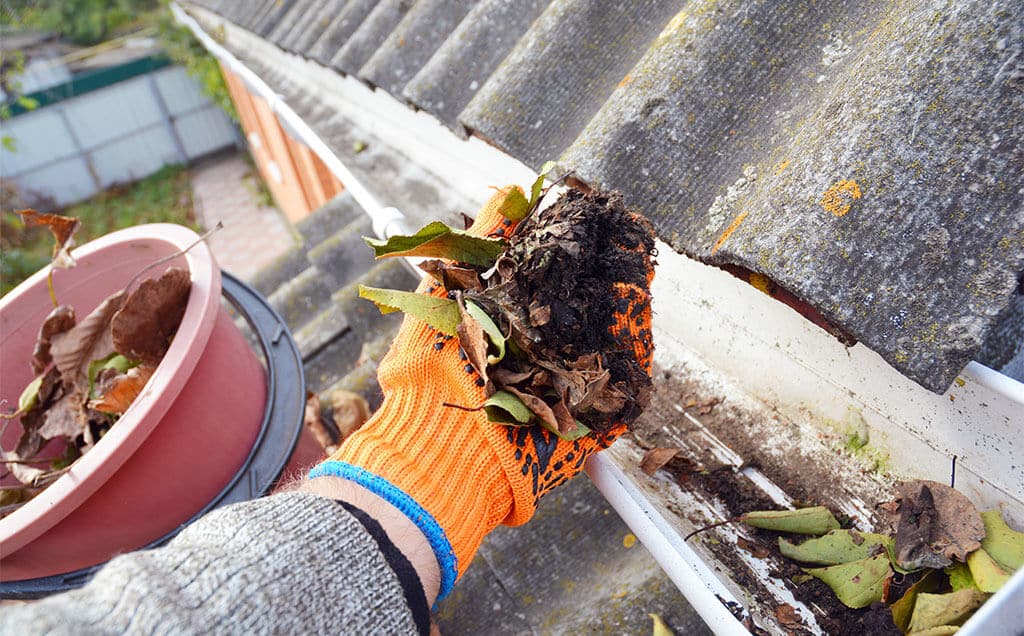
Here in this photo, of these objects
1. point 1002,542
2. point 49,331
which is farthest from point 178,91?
point 1002,542

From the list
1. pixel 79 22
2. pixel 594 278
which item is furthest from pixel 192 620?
pixel 79 22

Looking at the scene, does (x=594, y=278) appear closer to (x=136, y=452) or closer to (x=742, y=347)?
(x=742, y=347)

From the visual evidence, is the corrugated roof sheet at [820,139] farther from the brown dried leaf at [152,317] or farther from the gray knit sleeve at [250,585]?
the brown dried leaf at [152,317]

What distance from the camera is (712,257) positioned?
3.33ft

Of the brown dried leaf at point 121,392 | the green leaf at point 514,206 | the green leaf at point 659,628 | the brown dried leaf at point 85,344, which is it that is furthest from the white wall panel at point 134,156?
the green leaf at point 659,628

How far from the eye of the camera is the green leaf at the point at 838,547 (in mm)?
1007

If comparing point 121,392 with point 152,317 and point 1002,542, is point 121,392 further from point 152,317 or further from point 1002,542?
point 1002,542

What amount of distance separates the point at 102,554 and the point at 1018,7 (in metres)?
1.92

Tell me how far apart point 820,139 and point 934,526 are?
588 millimetres

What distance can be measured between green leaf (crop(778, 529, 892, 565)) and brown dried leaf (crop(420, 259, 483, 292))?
672 millimetres

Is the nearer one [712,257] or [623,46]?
[712,257]

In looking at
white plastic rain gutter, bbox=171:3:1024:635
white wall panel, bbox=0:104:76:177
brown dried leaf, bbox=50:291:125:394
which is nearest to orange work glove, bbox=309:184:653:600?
white plastic rain gutter, bbox=171:3:1024:635

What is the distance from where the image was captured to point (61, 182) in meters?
13.5

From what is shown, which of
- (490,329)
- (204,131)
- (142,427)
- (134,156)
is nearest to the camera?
(490,329)
